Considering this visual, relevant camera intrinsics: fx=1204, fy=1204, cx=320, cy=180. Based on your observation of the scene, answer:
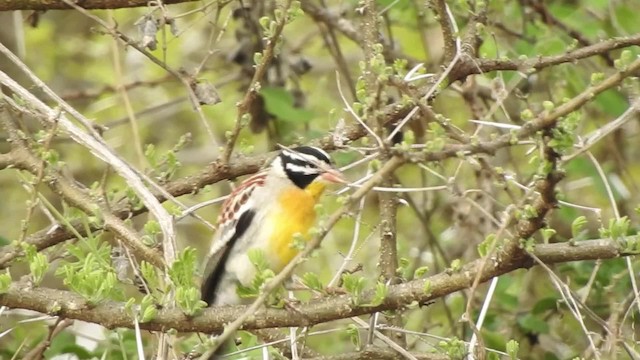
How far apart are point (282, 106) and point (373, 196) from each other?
71.9 inches

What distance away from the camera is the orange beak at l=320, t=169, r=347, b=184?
11.6ft

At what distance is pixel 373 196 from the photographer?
677cm

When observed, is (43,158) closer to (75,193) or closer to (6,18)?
(75,193)

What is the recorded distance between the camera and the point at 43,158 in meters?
3.25

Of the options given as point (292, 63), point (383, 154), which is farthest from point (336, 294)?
point (292, 63)

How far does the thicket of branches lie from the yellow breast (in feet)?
0.54

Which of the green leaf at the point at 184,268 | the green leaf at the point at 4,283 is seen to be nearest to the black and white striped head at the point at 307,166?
the green leaf at the point at 184,268

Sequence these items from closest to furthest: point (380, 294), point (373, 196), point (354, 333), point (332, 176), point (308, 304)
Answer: point (380, 294)
point (308, 304)
point (354, 333)
point (332, 176)
point (373, 196)

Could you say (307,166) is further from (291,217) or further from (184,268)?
(184,268)

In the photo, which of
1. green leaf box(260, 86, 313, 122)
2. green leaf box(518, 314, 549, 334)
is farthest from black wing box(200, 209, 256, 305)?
green leaf box(518, 314, 549, 334)

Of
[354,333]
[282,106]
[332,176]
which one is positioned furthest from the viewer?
[282,106]

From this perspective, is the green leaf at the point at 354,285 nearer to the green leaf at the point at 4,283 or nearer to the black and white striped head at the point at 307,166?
the black and white striped head at the point at 307,166

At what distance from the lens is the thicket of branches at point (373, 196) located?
9.12ft

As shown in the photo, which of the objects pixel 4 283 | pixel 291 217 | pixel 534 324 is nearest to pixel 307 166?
Result: pixel 291 217
